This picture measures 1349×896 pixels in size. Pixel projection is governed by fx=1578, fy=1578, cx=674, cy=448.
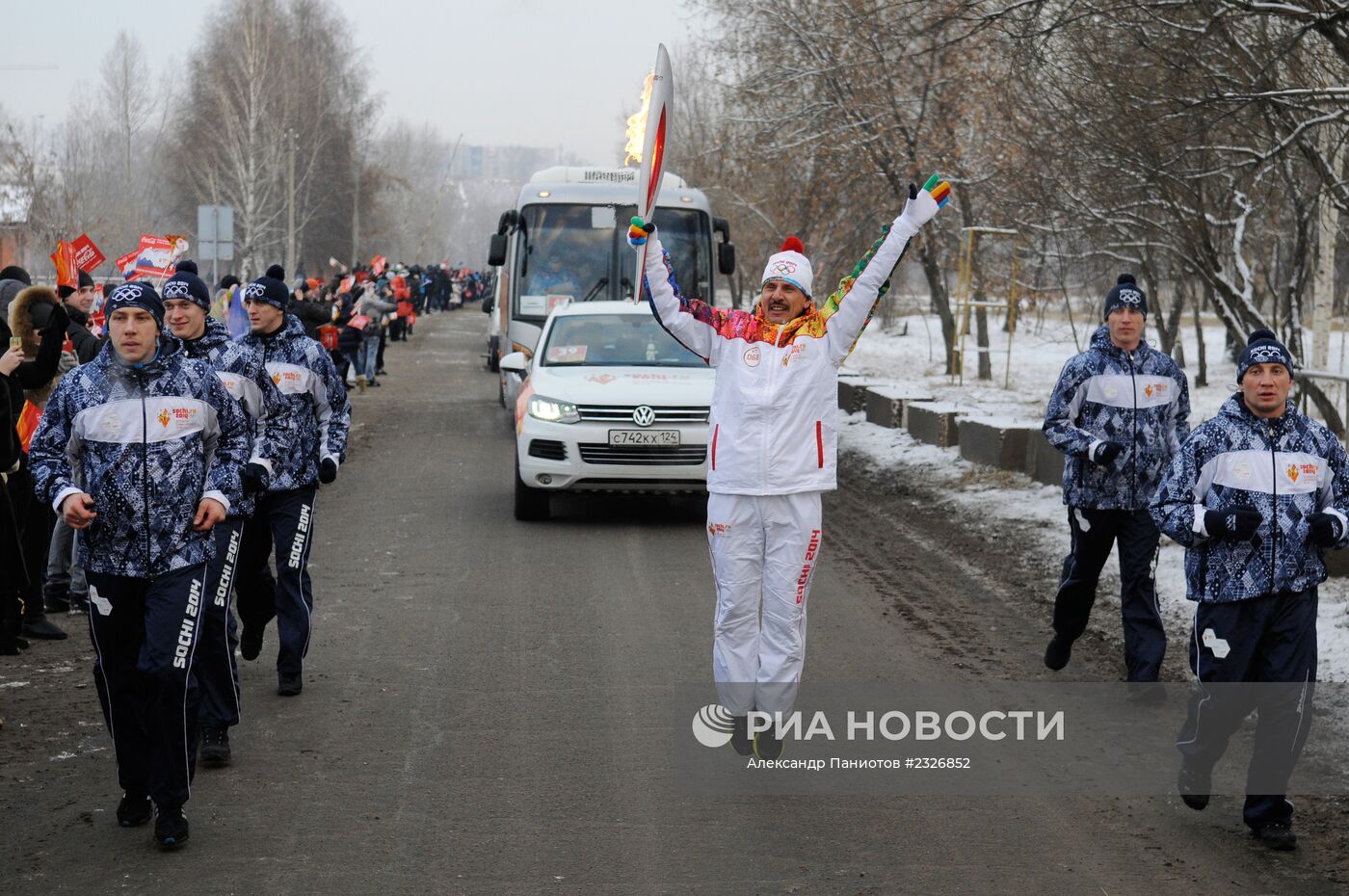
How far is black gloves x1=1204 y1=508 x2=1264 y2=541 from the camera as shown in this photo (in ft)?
18.1

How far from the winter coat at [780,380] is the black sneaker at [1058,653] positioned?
2281mm

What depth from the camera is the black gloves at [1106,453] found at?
738cm

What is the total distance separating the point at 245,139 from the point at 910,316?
99.5 ft

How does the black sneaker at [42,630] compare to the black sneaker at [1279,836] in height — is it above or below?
below

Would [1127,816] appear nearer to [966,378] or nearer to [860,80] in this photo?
[860,80]

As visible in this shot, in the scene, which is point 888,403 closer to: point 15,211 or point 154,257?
point 154,257

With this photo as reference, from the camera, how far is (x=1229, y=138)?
1551cm

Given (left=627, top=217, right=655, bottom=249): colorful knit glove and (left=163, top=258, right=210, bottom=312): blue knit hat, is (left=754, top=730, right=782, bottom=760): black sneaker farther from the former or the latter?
(left=163, top=258, right=210, bottom=312): blue knit hat

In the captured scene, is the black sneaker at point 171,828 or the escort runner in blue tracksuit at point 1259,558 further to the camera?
the escort runner in blue tracksuit at point 1259,558

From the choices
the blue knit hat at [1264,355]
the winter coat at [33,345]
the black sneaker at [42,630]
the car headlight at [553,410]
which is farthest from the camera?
the car headlight at [553,410]

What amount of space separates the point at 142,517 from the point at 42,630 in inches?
151

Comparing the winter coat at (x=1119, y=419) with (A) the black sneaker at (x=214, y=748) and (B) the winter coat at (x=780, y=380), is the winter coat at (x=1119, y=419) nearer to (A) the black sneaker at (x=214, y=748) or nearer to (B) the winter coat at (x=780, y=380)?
(B) the winter coat at (x=780, y=380)

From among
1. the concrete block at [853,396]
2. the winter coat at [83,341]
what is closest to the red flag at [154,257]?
the winter coat at [83,341]

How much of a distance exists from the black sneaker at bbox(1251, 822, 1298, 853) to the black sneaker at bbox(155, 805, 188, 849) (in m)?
3.70
